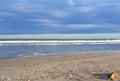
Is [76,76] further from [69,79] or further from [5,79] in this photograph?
[5,79]

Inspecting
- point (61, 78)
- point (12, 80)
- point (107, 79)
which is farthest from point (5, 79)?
point (107, 79)

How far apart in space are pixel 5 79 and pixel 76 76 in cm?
279

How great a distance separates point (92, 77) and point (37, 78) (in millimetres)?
2132

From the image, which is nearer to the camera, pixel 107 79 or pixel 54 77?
pixel 107 79

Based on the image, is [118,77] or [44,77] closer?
[118,77]

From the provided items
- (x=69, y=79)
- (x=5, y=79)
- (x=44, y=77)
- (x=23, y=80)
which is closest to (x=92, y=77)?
(x=69, y=79)

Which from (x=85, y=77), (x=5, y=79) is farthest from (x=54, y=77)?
(x=5, y=79)

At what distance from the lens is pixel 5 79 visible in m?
11.2

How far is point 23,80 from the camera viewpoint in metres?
10.9

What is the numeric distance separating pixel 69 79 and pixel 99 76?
1.26m

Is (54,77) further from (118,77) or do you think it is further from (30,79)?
(118,77)

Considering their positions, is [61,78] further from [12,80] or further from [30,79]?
[12,80]

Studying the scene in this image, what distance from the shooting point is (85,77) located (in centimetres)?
1138

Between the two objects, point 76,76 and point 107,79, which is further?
point 76,76
